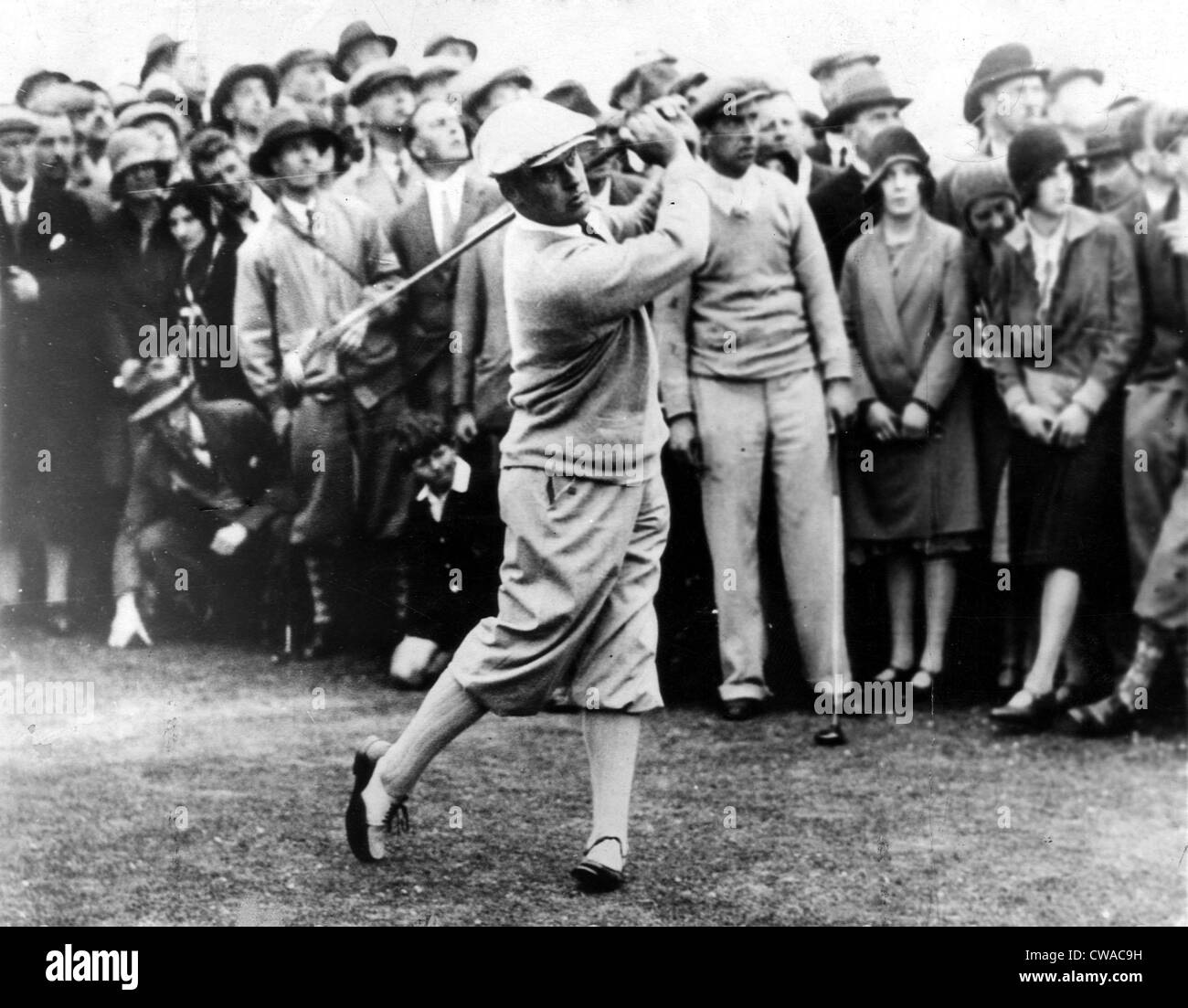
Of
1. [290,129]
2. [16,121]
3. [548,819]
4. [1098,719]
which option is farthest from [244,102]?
[1098,719]

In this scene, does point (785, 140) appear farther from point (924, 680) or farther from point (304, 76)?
point (924, 680)

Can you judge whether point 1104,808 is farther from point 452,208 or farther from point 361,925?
point 452,208

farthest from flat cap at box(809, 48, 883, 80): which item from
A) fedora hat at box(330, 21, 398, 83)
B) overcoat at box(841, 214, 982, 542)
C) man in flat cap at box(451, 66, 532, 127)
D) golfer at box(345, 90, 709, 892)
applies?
fedora hat at box(330, 21, 398, 83)

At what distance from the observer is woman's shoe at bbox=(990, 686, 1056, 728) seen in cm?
514

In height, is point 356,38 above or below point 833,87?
above

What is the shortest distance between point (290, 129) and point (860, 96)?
6.31 ft

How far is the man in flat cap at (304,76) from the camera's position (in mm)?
5289

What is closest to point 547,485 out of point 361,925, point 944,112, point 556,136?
point 556,136

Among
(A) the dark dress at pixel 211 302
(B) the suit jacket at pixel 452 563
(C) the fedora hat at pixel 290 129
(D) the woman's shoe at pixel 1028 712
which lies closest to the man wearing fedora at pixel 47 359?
(A) the dark dress at pixel 211 302

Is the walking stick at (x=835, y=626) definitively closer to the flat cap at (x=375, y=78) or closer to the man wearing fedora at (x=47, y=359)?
the flat cap at (x=375, y=78)

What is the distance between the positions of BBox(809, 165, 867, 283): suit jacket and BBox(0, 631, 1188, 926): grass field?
1533mm

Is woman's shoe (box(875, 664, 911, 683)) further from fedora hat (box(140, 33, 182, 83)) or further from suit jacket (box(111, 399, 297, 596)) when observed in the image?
fedora hat (box(140, 33, 182, 83))

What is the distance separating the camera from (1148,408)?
203 inches

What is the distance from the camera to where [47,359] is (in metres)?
5.41
